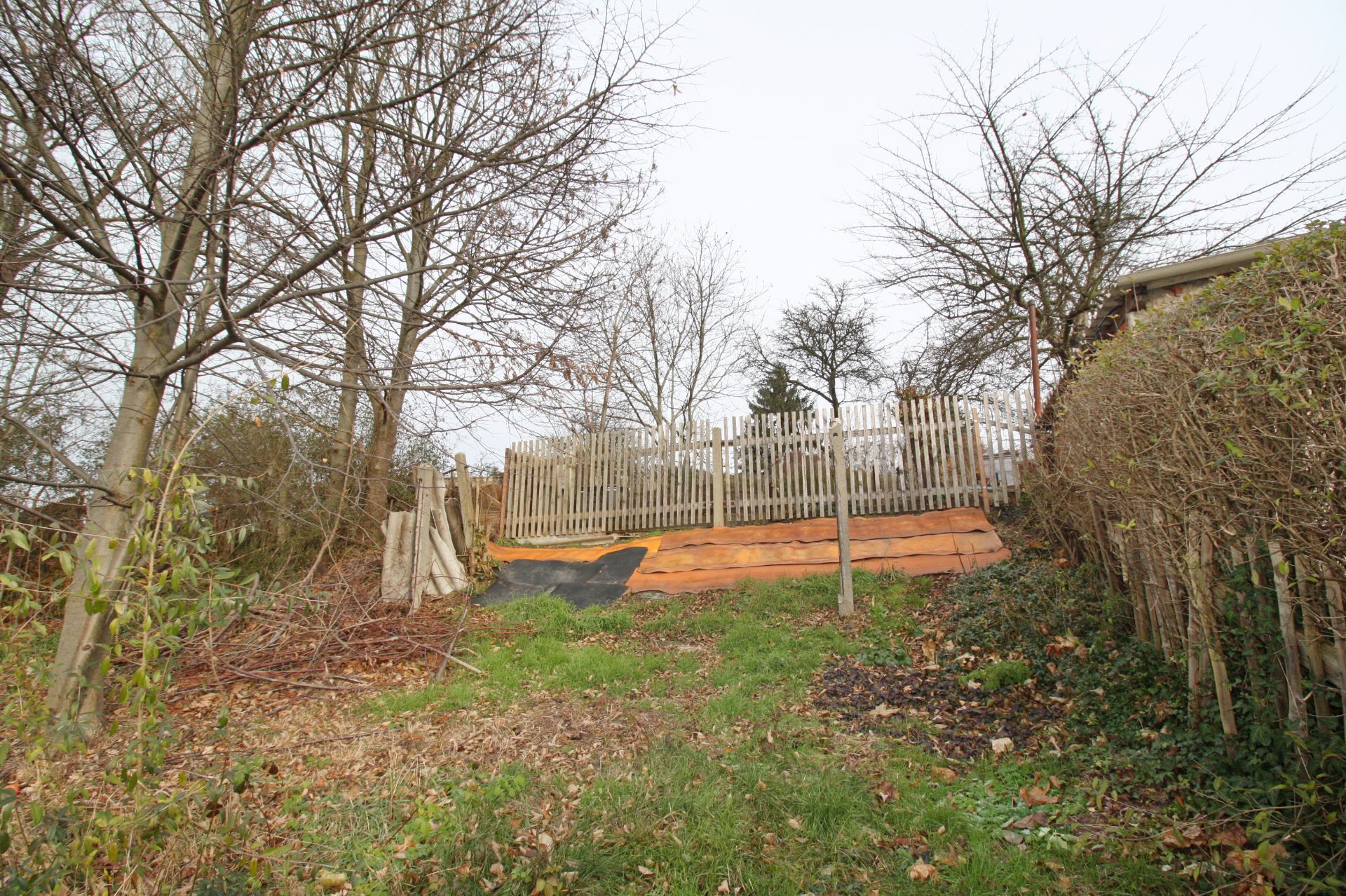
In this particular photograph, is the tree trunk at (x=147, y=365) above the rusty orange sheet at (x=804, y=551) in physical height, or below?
above

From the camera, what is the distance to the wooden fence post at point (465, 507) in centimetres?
1006

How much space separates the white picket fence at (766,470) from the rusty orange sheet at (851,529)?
0.43 meters

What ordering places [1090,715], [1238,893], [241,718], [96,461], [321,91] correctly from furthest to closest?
[96,461], [241,718], [1090,715], [321,91], [1238,893]

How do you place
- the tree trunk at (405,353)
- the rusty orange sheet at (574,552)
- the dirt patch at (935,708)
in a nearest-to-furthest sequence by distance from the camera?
the tree trunk at (405,353) → the dirt patch at (935,708) → the rusty orange sheet at (574,552)

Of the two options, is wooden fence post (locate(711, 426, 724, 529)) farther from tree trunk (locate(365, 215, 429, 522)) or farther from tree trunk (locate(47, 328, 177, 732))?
tree trunk (locate(47, 328, 177, 732))

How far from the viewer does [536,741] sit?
178 inches

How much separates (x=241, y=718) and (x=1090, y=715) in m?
5.83

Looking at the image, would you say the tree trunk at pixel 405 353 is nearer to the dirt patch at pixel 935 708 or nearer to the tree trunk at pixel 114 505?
the tree trunk at pixel 114 505

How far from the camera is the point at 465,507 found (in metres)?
10.3

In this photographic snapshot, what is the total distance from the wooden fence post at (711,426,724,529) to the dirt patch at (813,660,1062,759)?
5.93 metres

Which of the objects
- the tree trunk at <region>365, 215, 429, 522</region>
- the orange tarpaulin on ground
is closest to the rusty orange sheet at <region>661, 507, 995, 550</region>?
the orange tarpaulin on ground

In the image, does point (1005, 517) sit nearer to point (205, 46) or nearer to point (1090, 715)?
point (1090, 715)

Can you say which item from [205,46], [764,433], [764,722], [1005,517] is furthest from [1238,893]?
[764,433]

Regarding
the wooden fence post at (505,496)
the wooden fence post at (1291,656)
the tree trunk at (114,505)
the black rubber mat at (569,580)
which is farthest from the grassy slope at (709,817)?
the wooden fence post at (505,496)
